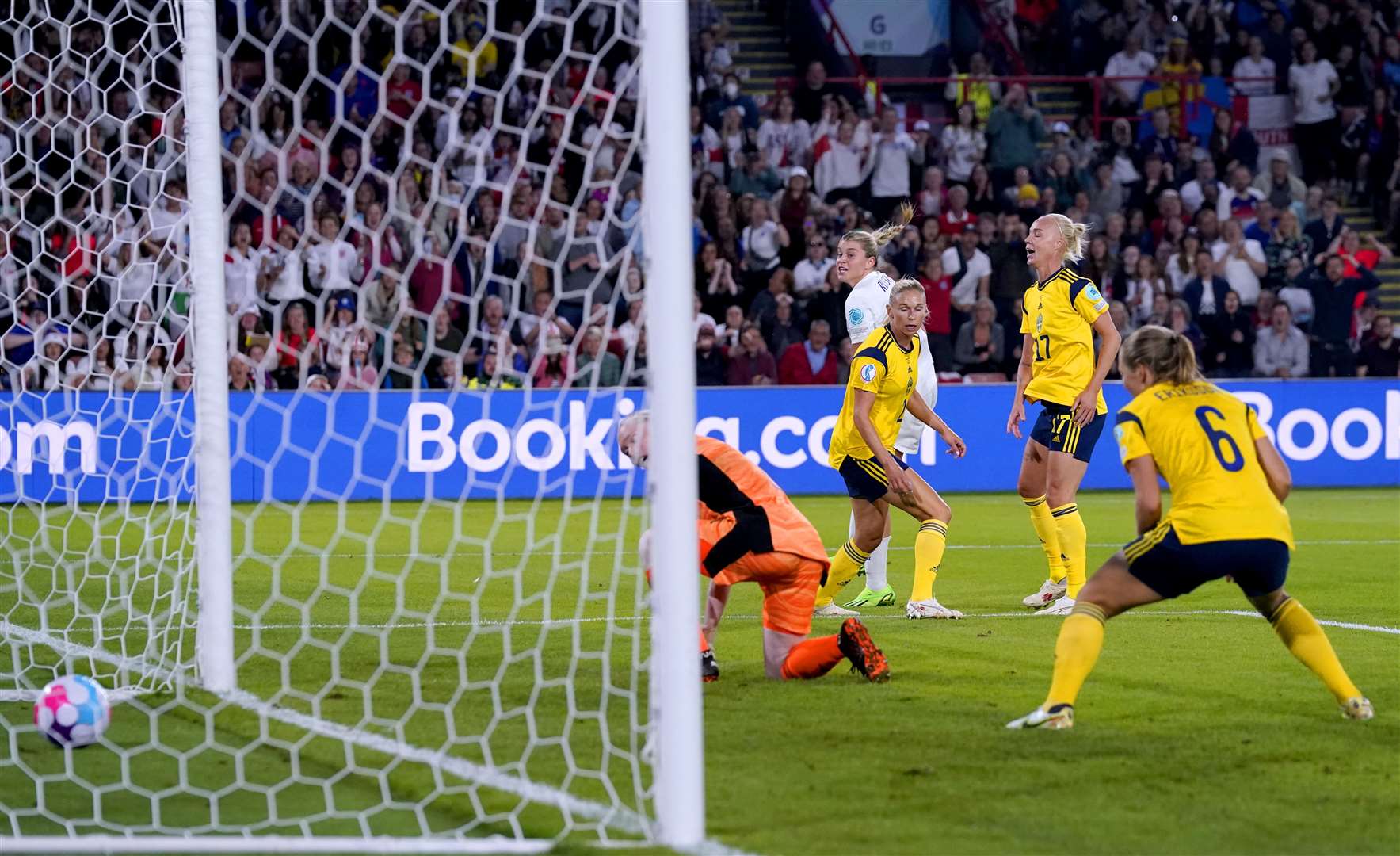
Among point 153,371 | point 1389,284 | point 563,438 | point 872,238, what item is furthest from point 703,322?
point 1389,284

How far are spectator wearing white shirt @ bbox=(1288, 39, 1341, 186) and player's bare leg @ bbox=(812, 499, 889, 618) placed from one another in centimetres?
1433

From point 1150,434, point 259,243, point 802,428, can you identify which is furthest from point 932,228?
point 1150,434

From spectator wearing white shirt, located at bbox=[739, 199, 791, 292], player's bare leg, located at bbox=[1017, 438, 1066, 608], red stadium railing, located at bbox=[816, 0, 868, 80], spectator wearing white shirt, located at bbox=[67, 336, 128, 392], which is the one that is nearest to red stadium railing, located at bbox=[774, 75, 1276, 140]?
red stadium railing, located at bbox=[816, 0, 868, 80]

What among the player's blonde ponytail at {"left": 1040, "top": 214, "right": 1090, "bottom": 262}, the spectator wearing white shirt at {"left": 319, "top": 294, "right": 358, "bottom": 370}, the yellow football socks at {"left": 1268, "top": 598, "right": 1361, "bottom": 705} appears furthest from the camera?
the player's blonde ponytail at {"left": 1040, "top": 214, "right": 1090, "bottom": 262}

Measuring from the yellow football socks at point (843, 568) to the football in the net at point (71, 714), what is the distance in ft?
12.5

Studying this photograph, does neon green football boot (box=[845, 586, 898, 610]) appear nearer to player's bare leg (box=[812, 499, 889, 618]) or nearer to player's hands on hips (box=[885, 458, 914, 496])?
player's bare leg (box=[812, 499, 889, 618])

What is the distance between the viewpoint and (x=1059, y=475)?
8.25 meters

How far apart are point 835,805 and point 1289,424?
40.3 feet

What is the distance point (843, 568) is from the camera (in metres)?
7.99

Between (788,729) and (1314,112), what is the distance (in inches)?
678

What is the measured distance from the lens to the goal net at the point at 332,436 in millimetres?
4547

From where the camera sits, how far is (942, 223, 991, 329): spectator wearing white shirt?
16.8 metres

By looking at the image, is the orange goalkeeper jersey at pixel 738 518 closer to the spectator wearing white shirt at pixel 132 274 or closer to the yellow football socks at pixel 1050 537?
the yellow football socks at pixel 1050 537

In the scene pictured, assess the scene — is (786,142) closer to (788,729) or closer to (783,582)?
(783,582)
